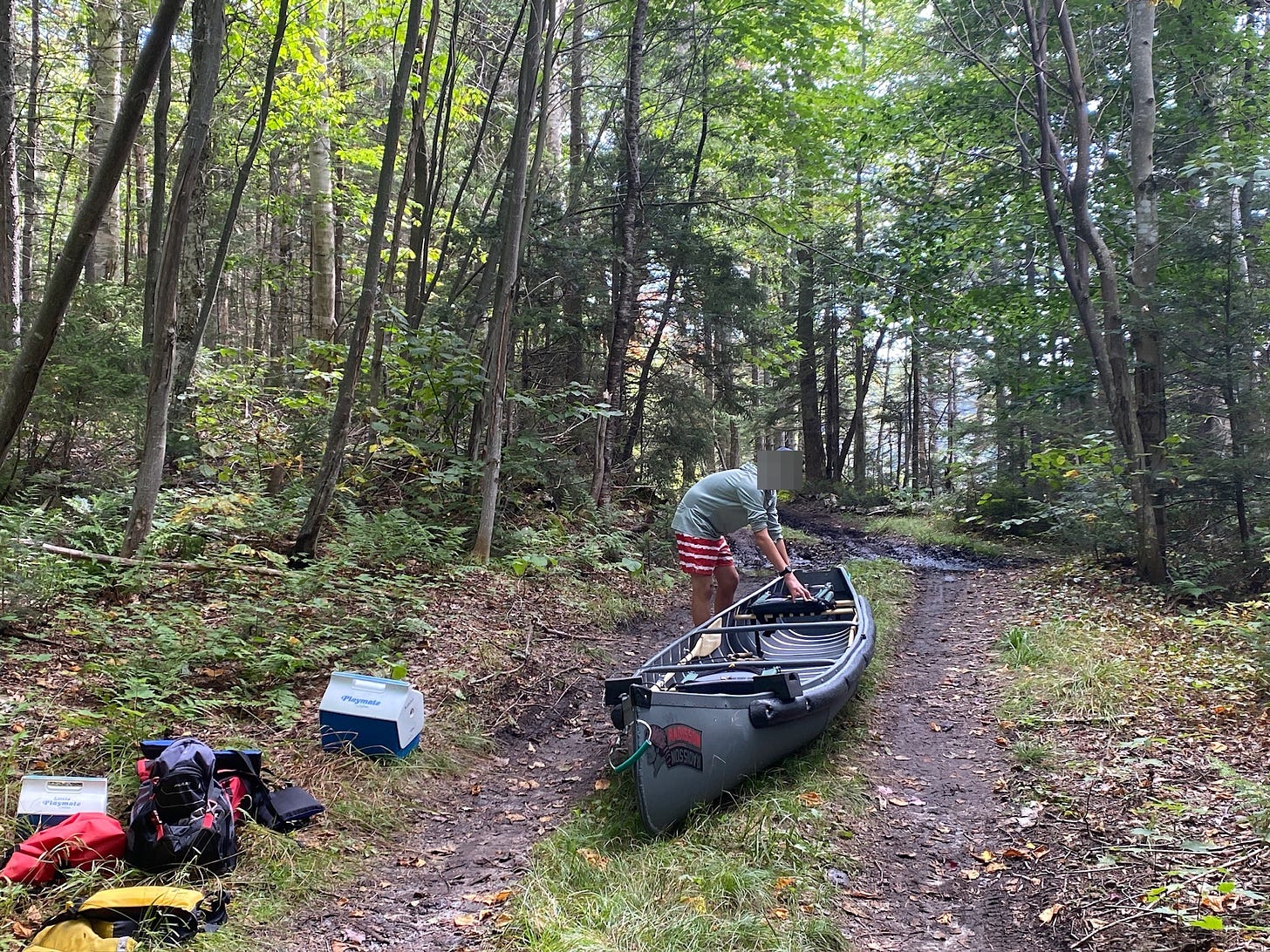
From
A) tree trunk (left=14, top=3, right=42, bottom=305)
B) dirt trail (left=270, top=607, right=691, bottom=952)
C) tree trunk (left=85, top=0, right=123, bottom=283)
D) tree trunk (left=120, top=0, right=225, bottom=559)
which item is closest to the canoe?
dirt trail (left=270, top=607, right=691, bottom=952)

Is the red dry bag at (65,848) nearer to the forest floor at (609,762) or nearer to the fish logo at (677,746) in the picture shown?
the forest floor at (609,762)

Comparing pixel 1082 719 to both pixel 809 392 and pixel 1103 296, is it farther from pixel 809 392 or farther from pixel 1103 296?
pixel 809 392

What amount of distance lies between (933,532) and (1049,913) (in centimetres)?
1438

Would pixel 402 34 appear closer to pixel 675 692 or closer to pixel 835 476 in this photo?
pixel 675 692

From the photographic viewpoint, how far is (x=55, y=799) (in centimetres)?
326

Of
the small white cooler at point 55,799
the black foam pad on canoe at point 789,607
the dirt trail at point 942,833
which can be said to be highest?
the black foam pad on canoe at point 789,607

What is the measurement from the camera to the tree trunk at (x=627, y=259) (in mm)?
11242

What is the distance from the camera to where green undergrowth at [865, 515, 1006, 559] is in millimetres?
14914

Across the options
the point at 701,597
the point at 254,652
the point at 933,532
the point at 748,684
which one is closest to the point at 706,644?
the point at 748,684

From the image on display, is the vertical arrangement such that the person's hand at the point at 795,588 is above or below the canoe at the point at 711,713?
above

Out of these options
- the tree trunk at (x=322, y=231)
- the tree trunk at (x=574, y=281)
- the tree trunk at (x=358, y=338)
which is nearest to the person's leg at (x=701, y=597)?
the tree trunk at (x=358, y=338)

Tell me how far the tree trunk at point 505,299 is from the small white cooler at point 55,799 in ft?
16.6

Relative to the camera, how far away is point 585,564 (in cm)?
955

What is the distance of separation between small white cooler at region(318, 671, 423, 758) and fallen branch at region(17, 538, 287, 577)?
2.16 metres
